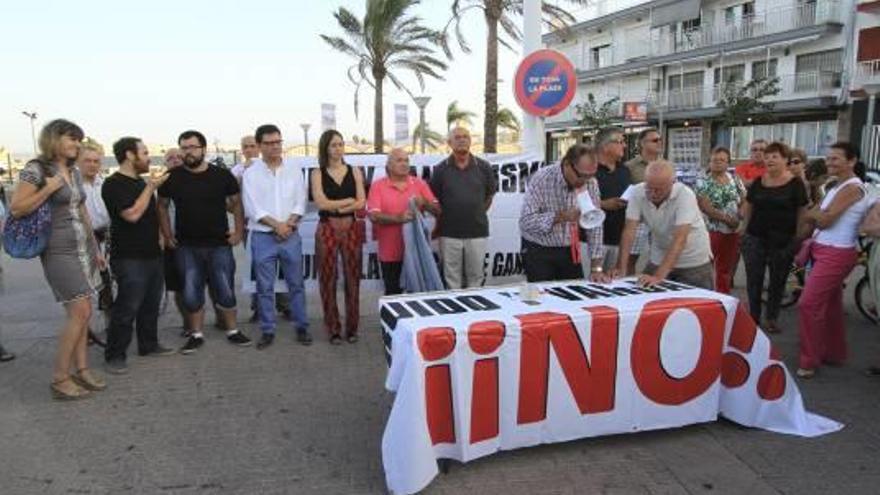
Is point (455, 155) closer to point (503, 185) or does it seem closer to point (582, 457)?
point (503, 185)

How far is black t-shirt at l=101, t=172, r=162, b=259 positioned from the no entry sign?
3822 mm

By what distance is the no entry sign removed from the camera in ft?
22.7

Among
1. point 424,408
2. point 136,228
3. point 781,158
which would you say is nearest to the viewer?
point 424,408

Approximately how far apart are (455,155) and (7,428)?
12.3ft

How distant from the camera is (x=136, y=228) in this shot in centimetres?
511

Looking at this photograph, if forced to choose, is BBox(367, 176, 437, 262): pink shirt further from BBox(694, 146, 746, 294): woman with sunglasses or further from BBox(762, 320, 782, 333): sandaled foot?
BBox(762, 320, 782, 333): sandaled foot

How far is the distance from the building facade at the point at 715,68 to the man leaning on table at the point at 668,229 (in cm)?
2413

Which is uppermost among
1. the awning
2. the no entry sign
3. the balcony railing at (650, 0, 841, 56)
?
the awning

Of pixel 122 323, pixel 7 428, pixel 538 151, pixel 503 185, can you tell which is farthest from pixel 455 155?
pixel 7 428

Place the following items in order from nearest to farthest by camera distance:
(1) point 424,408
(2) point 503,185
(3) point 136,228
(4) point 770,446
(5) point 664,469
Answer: (1) point 424,408
(5) point 664,469
(4) point 770,446
(3) point 136,228
(2) point 503,185

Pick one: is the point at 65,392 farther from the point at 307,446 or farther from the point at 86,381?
the point at 307,446

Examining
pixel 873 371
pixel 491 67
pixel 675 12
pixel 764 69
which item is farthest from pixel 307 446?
pixel 675 12

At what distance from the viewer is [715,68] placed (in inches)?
1428

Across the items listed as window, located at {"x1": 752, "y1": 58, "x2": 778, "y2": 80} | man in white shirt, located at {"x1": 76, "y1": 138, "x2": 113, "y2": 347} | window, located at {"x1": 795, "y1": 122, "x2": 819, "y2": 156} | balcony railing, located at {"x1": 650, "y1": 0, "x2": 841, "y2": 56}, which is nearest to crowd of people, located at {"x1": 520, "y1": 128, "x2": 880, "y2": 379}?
man in white shirt, located at {"x1": 76, "y1": 138, "x2": 113, "y2": 347}
